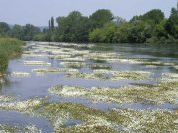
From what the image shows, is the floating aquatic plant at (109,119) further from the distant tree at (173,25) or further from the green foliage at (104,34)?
the green foliage at (104,34)

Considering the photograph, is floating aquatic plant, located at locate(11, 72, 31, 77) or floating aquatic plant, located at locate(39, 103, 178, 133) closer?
floating aquatic plant, located at locate(39, 103, 178, 133)

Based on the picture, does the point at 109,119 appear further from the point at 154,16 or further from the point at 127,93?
the point at 154,16

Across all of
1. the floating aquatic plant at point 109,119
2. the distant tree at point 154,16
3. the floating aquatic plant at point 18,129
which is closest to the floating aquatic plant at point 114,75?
the floating aquatic plant at point 109,119

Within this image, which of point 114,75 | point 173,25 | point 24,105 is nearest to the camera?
point 24,105

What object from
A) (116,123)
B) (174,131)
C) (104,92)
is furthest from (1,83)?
(174,131)

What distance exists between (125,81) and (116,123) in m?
18.3

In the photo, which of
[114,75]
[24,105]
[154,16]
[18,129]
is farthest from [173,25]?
[18,129]

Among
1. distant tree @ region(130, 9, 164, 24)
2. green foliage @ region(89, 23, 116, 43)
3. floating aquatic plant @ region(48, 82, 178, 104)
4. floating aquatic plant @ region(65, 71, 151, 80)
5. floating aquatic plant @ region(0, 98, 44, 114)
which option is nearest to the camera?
floating aquatic plant @ region(0, 98, 44, 114)

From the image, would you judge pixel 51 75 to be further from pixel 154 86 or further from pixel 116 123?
pixel 116 123

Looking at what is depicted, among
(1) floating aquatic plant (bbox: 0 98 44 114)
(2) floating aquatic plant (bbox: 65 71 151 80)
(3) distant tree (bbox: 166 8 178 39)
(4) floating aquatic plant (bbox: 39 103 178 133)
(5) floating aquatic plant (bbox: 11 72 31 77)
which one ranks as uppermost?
(3) distant tree (bbox: 166 8 178 39)

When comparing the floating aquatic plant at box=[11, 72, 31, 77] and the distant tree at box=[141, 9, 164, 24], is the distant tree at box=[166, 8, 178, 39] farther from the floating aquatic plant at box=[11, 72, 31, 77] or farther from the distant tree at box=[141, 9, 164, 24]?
the floating aquatic plant at box=[11, 72, 31, 77]

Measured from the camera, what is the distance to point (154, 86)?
126 feet

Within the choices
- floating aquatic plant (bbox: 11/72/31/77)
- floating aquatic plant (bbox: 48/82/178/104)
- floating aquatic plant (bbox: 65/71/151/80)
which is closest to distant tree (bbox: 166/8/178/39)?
floating aquatic plant (bbox: 65/71/151/80)

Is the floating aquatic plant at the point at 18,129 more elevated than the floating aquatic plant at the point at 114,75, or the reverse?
the floating aquatic plant at the point at 18,129
